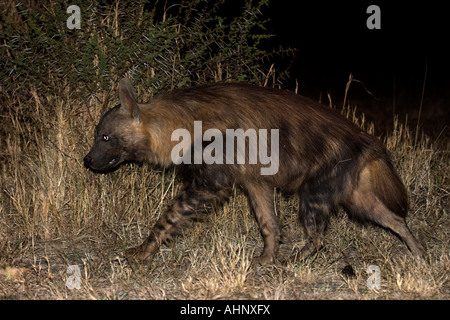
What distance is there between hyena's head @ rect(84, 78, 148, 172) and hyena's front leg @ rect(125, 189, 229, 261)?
1.59 ft

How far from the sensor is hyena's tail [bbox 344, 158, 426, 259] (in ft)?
14.2

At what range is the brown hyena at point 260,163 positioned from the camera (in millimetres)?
4281

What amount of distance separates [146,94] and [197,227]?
1.30 m

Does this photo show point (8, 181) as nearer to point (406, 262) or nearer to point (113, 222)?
point (113, 222)

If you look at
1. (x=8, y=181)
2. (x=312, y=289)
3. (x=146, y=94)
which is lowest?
(x=312, y=289)

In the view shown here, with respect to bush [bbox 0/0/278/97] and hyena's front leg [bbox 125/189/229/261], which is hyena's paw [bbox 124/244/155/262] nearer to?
hyena's front leg [bbox 125/189/229/261]

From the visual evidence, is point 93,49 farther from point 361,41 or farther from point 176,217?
point 361,41

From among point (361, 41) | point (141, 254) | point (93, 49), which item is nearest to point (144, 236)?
point (141, 254)

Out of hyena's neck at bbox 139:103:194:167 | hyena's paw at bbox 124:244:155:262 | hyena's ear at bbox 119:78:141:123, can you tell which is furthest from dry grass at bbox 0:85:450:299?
hyena's ear at bbox 119:78:141:123

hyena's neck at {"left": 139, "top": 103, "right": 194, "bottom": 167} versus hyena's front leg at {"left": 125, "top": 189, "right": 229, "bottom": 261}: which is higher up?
hyena's neck at {"left": 139, "top": 103, "right": 194, "bottom": 167}

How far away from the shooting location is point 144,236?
192 inches

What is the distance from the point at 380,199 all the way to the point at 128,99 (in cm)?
189
